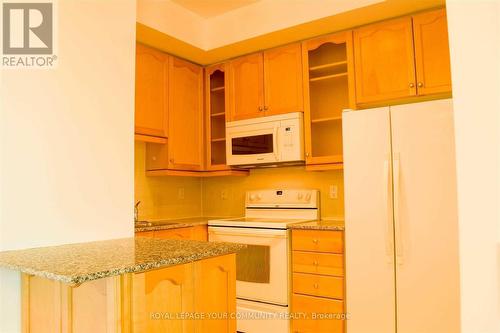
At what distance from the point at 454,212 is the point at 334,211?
1243mm

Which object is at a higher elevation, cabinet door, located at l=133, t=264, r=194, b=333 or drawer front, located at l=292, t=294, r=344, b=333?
cabinet door, located at l=133, t=264, r=194, b=333

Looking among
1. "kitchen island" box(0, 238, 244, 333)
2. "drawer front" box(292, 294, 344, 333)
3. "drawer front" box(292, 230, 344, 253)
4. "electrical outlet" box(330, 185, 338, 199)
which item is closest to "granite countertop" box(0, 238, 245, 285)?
"kitchen island" box(0, 238, 244, 333)

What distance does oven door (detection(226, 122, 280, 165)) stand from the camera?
3.25 m

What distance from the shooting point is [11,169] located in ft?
5.09

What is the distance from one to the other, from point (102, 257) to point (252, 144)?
85.1 inches

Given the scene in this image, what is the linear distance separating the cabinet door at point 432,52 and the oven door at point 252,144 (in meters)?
1.15

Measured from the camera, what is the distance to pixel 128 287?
1229 mm

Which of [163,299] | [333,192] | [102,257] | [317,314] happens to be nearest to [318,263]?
[317,314]

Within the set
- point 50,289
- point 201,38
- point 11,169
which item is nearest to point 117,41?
point 11,169

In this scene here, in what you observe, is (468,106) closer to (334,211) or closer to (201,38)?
(334,211)

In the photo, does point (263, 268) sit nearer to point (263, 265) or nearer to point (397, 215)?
point (263, 265)

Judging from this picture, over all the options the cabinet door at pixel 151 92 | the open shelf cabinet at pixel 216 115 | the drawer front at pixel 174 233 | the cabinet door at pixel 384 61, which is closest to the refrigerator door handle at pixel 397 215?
the cabinet door at pixel 384 61

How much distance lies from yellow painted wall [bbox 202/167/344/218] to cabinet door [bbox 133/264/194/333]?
2.05 m

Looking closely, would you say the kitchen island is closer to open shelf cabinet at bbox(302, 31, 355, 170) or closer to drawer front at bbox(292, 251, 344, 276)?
drawer front at bbox(292, 251, 344, 276)
